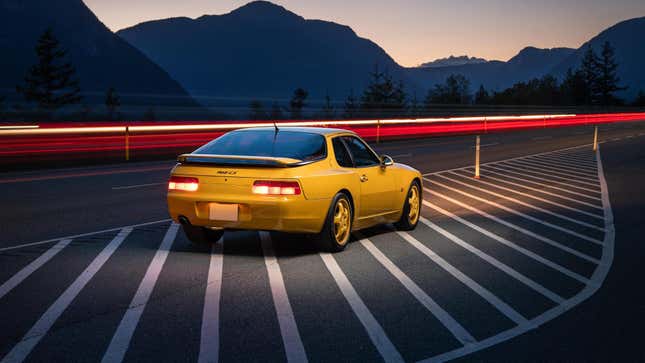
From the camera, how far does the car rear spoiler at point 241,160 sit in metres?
8.85

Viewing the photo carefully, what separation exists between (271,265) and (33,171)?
14790 millimetres

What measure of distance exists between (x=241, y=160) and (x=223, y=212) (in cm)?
59

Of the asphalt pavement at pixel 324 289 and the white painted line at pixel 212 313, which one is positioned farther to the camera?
the asphalt pavement at pixel 324 289

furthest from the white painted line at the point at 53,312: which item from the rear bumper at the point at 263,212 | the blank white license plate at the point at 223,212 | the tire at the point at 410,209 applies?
the tire at the point at 410,209

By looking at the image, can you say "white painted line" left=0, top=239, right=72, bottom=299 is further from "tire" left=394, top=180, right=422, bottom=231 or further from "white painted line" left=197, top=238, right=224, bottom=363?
"tire" left=394, top=180, right=422, bottom=231

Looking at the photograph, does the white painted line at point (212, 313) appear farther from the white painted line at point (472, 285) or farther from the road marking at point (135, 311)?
the white painted line at point (472, 285)

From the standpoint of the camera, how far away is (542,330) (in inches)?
243

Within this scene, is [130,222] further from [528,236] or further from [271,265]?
[528,236]

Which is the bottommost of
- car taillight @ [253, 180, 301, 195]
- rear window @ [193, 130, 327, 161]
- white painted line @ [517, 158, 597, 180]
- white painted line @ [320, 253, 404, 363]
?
white painted line @ [517, 158, 597, 180]

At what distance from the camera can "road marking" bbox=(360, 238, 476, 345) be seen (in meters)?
5.98

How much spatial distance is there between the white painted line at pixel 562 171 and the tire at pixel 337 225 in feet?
38.3

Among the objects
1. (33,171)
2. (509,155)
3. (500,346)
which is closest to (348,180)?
(500,346)

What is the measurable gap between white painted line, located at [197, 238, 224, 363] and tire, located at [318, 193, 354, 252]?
1.15m

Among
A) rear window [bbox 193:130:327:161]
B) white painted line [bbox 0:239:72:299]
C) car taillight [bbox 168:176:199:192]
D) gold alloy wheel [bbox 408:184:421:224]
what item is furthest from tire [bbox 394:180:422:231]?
white painted line [bbox 0:239:72:299]
